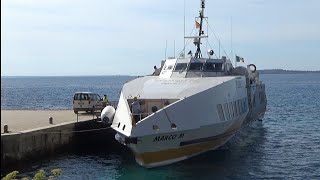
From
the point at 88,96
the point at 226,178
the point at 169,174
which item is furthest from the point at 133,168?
the point at 88,96

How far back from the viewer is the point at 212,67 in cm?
2711

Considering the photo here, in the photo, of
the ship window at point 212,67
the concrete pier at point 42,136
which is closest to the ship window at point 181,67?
the ship window at point 212,67

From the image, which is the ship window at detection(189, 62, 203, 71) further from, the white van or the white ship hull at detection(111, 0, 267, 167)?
the white van

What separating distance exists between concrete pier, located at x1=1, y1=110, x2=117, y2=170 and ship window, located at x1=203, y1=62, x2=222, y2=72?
24.6 feet

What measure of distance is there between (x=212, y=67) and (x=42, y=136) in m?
10.9

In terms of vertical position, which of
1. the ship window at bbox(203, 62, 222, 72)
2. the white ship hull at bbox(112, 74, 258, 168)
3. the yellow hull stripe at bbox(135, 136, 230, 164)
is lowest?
the yellow hull stripe at bbox(135, 136, 230, 164)

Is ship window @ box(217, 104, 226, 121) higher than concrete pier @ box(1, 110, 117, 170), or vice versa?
ship window @ box(217, 104, 226, 121)

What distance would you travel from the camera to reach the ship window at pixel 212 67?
2678 centimetres

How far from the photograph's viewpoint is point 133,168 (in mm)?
23328

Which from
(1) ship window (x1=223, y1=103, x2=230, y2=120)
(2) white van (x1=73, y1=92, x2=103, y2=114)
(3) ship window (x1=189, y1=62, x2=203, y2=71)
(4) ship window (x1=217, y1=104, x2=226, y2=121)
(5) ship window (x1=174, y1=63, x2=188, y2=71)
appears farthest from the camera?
(2) white van (x1=73, y1=92, x2=103, y2=114)

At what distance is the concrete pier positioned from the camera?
21.3 meters

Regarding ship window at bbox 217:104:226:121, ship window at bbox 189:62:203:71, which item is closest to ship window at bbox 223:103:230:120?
ship window at bbox 217:104:226:121

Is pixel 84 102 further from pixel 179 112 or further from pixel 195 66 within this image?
pixel 179 112

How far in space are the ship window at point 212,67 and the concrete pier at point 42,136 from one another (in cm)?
749
